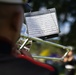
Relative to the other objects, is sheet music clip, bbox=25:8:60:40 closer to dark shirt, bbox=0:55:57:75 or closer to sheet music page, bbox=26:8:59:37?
sheet music page, bbox=26:8:59:37

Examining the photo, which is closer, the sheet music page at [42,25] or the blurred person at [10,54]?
the blurred person at [10,54]

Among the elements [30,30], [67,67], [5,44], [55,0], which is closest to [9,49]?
[5,44]

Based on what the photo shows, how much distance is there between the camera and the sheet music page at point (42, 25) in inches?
113

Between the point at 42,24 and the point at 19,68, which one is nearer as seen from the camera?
the point at 19,68

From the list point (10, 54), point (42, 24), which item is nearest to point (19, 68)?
point (10, 54)

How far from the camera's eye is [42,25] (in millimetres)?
2951

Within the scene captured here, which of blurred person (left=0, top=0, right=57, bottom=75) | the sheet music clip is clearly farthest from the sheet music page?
blurred person (left=0, top=0, right=57, bottom=75)

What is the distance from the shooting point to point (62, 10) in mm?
19141

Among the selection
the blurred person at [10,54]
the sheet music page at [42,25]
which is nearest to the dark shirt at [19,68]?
the blurred person at [10,54]

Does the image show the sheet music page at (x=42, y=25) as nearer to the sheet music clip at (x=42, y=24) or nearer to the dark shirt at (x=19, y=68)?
the sheet music clip at (x=42, y=24)

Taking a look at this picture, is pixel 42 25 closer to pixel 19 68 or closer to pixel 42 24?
pixel 42 24

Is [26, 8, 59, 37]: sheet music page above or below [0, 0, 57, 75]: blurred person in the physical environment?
below

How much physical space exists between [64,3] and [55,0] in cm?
66

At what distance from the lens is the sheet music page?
2.88m
